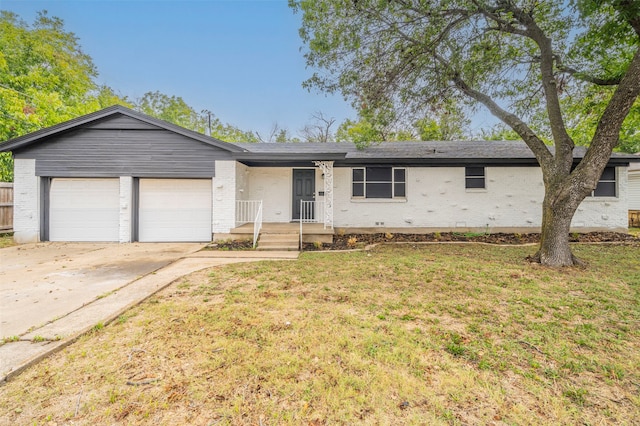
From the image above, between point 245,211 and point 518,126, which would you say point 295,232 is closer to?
point 245,211

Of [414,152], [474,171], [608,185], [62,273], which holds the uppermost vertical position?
[414,152]

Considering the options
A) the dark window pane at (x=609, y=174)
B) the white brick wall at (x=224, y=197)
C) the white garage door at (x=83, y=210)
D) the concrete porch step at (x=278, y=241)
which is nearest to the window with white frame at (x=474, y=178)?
the dark window pane at (x=609, y=174)

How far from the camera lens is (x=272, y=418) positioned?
186 centimetres

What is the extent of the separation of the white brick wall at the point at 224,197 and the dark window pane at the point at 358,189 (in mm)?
4528

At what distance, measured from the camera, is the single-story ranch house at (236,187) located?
891 centimetres

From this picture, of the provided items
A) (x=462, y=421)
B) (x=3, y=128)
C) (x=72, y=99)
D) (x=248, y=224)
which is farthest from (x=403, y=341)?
(x=72, y=99)

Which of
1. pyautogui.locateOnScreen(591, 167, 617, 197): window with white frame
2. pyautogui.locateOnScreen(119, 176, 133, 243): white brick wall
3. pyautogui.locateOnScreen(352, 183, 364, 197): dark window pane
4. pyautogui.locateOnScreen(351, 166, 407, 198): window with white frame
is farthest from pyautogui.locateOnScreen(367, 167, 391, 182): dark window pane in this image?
pyautogui.locateOnScreen(119, 176, 133, 243): white brick wall

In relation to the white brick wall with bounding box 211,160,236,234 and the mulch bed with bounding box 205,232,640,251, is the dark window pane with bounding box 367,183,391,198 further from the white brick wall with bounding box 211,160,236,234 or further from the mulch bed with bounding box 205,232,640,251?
the white brick wall with bounding box 211,160,236,234

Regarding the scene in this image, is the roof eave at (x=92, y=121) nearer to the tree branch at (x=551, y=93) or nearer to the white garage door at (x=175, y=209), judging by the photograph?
the white garage door at (x=175, y=209)

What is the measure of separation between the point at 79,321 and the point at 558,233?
28.4 feet

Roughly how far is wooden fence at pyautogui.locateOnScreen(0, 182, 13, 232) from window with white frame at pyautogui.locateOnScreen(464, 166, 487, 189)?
17.1m

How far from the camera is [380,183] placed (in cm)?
1066

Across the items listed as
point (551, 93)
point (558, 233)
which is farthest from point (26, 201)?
point (551, 93)

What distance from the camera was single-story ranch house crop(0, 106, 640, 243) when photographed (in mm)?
8906
